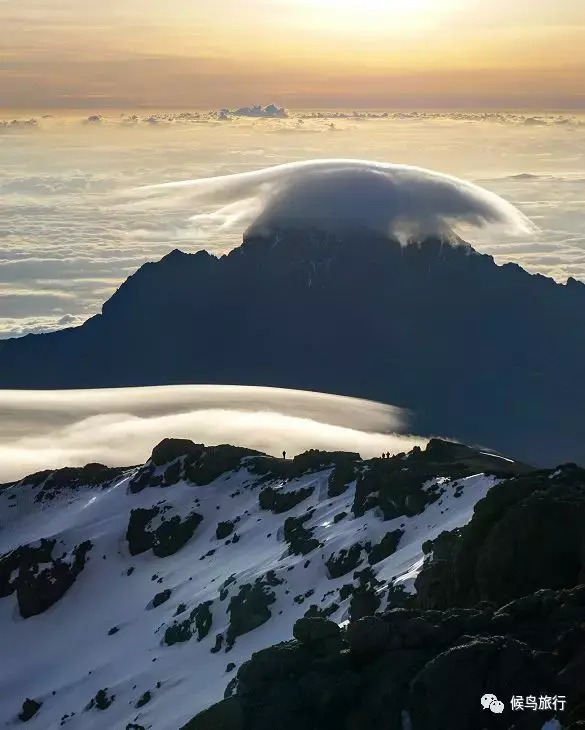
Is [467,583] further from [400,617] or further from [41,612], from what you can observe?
[41,612]

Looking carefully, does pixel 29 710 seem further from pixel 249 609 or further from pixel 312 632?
pixel 312 632

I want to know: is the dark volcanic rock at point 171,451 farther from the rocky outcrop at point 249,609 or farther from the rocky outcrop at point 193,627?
the rocky outcrop at point 249,609

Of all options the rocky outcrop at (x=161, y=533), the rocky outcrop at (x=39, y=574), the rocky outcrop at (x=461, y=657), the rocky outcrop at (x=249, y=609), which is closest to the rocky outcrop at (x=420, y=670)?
the rocky outcrop at (x=461, y=657)

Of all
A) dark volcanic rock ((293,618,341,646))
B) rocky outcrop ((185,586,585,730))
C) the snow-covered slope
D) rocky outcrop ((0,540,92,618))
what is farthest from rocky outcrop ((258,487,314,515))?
dark volcanic rock ((293,618,341,646))

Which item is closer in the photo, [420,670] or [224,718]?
[420,670]

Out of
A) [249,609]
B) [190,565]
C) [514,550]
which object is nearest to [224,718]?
[514,550]
